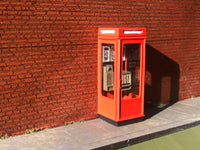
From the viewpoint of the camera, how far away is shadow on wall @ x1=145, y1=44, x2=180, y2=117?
8.38 meters

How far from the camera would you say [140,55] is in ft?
23.1

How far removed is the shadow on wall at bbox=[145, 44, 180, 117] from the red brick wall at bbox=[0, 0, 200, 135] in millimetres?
30

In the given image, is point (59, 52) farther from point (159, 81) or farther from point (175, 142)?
point (159, 81)

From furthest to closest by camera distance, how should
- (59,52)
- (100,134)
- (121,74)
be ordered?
A: 1. (121,74)
2. (59,52)
3. (100,134)

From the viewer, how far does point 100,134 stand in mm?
6375

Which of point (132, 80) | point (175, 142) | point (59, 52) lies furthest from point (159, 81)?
point (59, 52)

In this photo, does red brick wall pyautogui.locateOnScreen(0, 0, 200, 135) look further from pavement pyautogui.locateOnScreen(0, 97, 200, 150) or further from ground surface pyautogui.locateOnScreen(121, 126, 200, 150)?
ground surface pyautogui.locateOnScreen(121, 126, 200, 150)

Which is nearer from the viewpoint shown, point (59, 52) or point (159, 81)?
point (59, 52)

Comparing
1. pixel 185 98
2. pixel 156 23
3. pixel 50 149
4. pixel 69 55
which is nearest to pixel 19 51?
pixel 69 55

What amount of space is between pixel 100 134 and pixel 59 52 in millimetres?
1980

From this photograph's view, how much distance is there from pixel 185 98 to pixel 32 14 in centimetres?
565

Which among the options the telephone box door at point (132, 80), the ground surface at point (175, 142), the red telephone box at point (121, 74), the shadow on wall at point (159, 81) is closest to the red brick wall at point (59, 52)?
the shadow on wall at point (159, 81)

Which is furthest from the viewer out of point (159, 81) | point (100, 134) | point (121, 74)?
point (159, 81)

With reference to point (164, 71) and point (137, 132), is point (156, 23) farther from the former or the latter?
point (137, 132)
